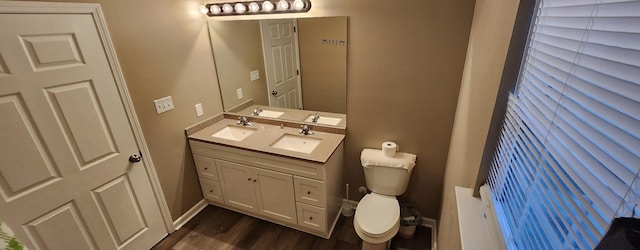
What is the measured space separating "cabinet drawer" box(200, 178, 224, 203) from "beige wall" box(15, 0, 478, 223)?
128mm

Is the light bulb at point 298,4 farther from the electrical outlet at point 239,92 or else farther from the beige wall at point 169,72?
the electrical outlet at point 239,92

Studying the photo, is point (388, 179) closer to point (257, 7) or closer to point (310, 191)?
point (310, 191)

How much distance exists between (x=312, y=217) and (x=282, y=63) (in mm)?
1378

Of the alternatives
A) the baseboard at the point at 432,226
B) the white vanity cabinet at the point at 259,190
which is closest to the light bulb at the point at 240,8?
the white vanity cabinet at the point at 259,190

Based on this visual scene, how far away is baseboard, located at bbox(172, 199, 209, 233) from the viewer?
2.33 metres

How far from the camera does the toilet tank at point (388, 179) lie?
200cm

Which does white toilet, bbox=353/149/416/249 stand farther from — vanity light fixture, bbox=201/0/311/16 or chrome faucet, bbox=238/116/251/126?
vanity light fixture, bbox=201/0/311/16

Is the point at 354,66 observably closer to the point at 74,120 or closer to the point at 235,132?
the point at 235,132

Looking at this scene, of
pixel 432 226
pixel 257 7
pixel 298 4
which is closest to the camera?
pixel 298 4

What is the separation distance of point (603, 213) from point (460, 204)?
695 mm

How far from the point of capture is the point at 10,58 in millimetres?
1256

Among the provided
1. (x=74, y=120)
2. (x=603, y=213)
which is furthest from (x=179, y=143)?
(x=603, y=213)

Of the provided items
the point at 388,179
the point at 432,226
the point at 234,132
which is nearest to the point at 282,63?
the point at 234,132

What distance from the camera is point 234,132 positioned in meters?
2.49
